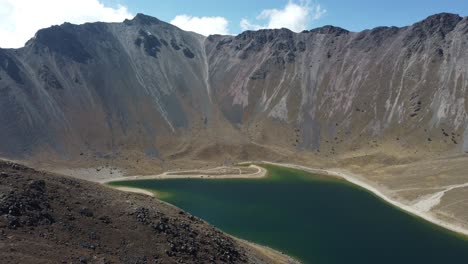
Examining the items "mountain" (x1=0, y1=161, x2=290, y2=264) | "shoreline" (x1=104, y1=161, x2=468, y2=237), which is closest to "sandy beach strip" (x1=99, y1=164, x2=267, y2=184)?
"shoreline" (x1=104, y1=161, x2=468, y2=237)

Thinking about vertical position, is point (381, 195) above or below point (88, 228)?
below

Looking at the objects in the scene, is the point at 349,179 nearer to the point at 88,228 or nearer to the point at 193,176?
the point at 193,176

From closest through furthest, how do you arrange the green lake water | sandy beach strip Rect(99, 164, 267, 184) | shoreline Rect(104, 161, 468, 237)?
1. the green lake water
2. shoreline Rect(104, 161, 468, 237)
3. sandy beach strip Rect(99, 164, 267, 184)

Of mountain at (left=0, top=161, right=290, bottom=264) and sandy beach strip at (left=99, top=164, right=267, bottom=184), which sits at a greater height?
mountain at (left=0, top=161, right=290, bottom=264)

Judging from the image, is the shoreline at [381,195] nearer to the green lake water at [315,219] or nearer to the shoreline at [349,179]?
the shoreline at [349,179]

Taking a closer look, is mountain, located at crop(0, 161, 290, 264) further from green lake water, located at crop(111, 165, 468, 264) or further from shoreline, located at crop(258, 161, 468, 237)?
shoreline, located at crop(258, 161, 468, 237)

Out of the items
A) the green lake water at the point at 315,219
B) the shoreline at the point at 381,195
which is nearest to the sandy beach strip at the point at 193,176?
the green lake water at the point at 315,219

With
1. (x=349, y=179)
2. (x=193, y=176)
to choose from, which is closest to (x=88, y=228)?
(x=193, y=176)
